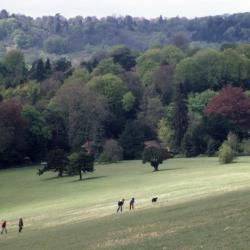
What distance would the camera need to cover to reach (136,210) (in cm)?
5038

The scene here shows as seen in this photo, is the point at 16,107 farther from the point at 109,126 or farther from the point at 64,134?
the point at 109,126

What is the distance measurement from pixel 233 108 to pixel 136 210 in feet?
227

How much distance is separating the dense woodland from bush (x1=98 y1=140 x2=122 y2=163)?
0.16 meters

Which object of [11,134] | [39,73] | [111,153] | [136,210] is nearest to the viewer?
[136,210]

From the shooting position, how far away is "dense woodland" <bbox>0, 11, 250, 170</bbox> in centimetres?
11681

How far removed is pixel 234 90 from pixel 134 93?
2897 centimetres

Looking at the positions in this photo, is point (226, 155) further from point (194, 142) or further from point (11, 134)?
point (11, 134)

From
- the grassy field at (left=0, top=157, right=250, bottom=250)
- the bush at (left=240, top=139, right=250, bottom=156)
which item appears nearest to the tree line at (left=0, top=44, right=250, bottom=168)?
the bush at (left=240, top=139, right=250, bottom=156)

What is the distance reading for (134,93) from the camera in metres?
143

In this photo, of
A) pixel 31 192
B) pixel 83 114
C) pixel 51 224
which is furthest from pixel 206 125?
pixel 51 224

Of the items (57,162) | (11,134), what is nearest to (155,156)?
(57,162)

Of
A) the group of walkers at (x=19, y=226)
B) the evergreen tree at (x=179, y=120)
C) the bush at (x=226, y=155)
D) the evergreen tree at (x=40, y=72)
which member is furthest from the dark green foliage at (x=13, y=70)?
the group of walkers at (x=19, y=226)

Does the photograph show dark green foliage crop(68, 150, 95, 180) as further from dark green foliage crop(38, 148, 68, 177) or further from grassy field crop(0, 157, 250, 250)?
dark green foliage crop(38, 148, 68, 177)

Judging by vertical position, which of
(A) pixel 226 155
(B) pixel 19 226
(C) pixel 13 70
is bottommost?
(B) pixel 19 226
